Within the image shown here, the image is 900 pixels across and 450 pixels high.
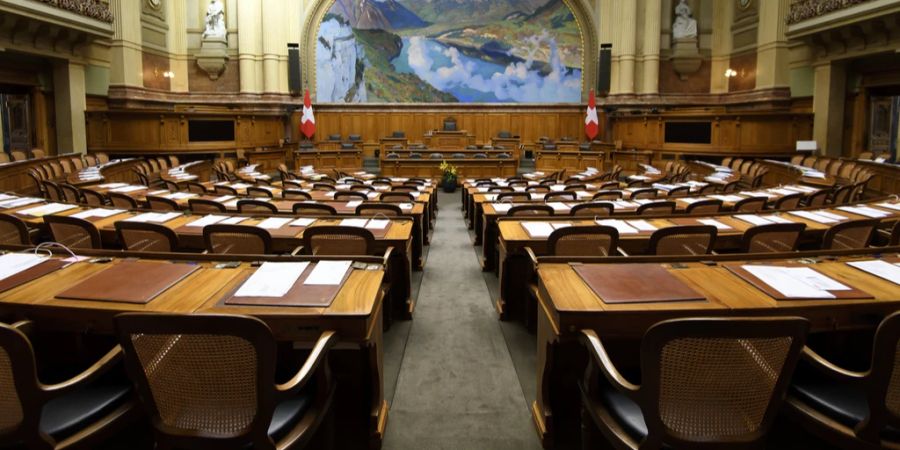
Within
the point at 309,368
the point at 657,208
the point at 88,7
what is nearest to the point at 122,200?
the point at 309,368

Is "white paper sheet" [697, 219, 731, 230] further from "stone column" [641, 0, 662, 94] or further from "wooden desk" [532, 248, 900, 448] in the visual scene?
"stone column" [641, 0, 662, 94]

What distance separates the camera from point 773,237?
4.42 metres

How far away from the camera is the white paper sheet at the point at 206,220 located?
15.9 ft

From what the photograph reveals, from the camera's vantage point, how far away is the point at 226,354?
6.63 ft

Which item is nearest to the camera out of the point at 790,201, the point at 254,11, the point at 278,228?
the point at 278,228

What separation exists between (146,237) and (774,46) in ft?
59.4

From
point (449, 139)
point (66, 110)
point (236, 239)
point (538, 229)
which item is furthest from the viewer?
point (449, 139)

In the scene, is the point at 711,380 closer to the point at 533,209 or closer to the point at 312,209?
the point at 533,209

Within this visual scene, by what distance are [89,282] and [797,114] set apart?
16034 mm

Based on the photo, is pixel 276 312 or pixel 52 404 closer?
pixel 52 404

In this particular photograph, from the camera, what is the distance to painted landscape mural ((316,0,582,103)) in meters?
21.8

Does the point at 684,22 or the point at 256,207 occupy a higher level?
the point at 684,22

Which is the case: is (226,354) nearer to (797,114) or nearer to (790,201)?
(790,201)

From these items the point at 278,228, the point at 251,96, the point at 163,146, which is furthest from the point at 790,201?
the point at 251,96
